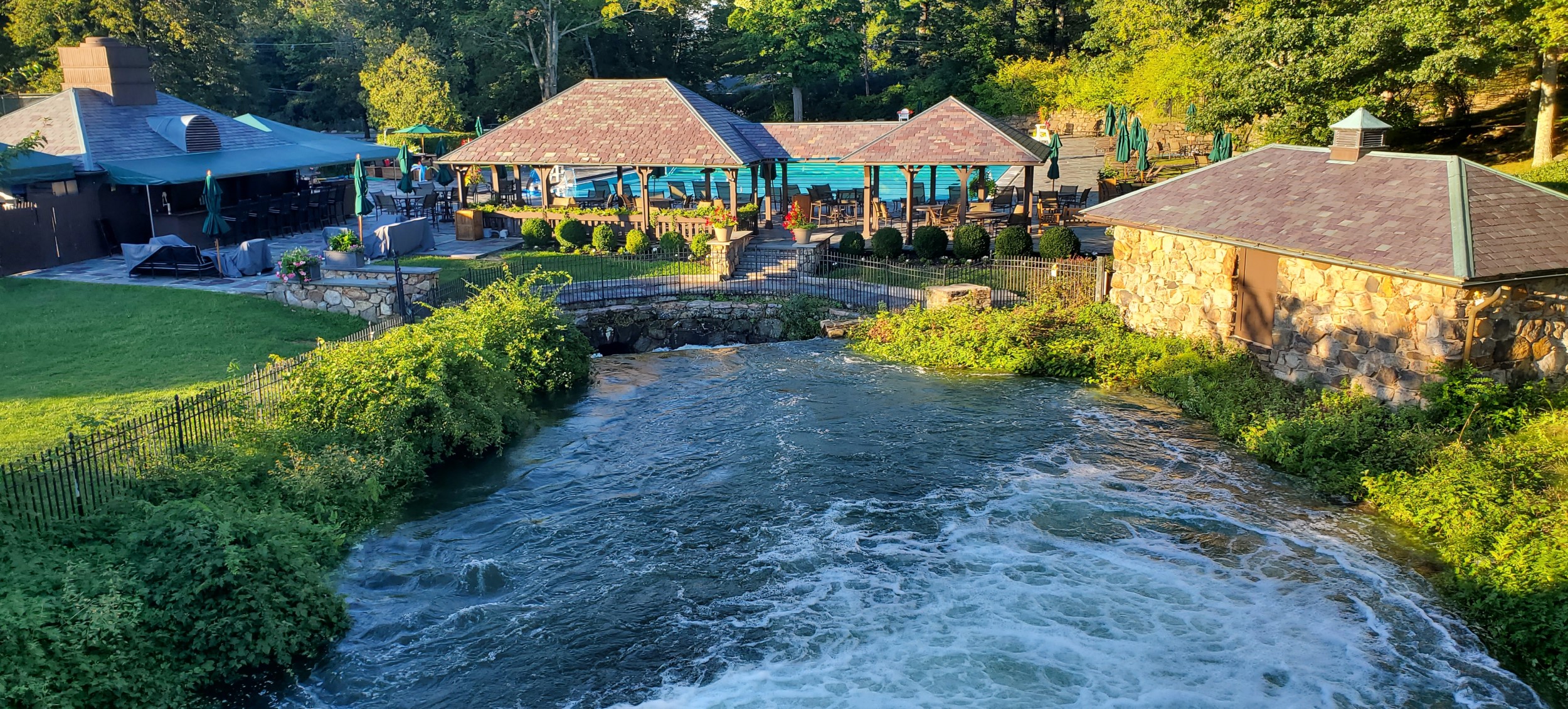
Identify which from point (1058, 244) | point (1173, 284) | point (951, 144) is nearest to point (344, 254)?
point (951, 144)

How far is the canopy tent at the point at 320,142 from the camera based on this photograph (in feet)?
105

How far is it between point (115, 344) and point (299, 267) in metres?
3.69

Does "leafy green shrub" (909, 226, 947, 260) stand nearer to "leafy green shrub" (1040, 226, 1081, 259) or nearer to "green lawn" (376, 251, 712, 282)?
"leafy green shrub" (1040, 226, 1081, 259)

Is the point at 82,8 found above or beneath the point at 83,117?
above

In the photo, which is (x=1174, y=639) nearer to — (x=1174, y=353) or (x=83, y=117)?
(x=1174, y=353)

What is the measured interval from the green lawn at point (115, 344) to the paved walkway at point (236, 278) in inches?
21.3

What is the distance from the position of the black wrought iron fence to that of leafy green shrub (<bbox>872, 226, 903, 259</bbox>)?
0.40m

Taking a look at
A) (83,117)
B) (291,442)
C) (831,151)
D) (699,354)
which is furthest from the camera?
(831,151)

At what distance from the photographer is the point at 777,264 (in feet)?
81.0

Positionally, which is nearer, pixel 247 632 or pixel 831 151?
pixel 247 632

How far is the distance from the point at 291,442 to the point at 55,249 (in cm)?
1551

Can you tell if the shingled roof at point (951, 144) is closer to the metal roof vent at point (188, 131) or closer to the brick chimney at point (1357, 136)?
the brick chimney at point (1357, 136)

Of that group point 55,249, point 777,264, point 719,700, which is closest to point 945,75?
point 777,264

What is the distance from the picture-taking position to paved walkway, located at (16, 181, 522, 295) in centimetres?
2198
